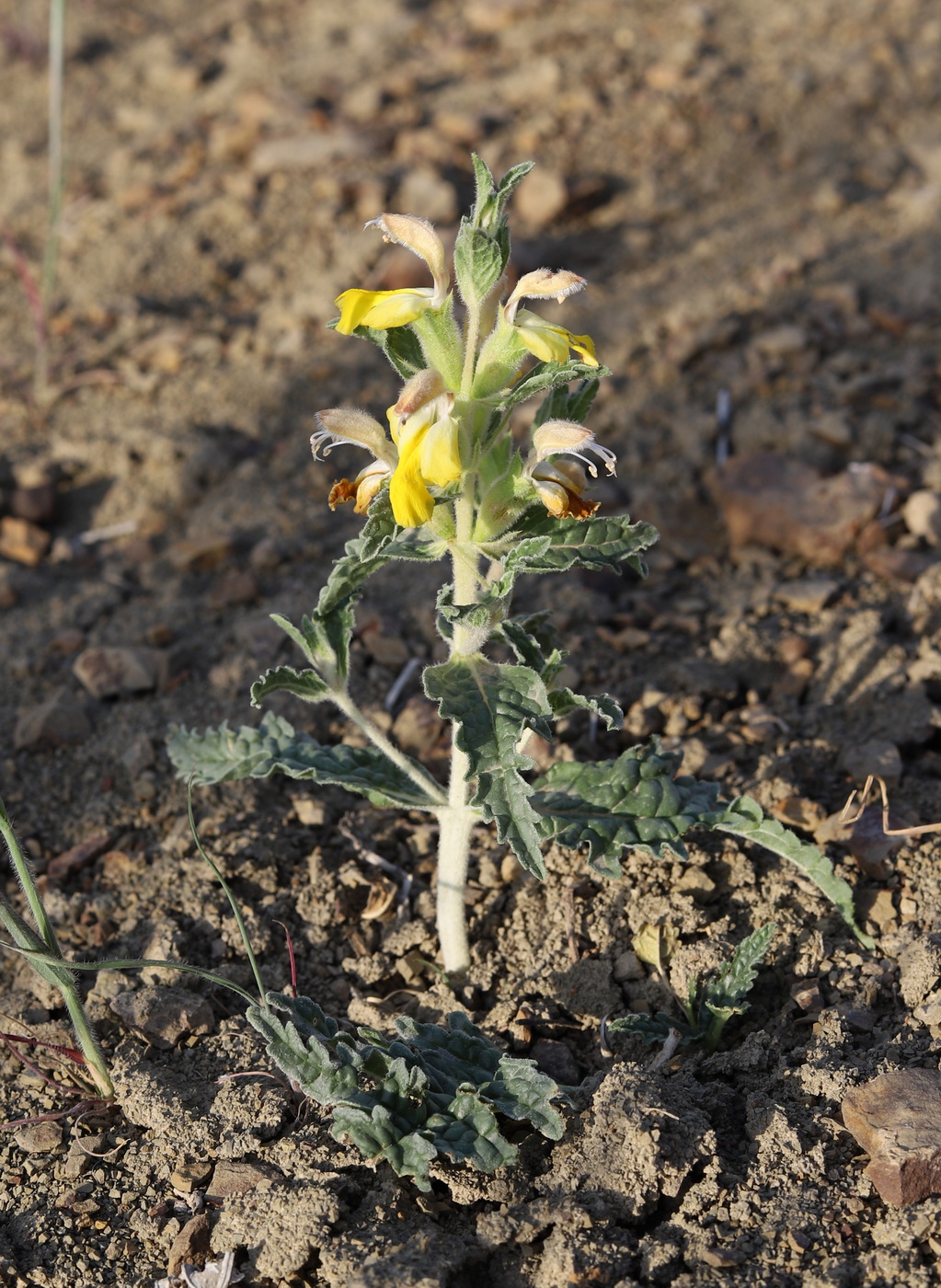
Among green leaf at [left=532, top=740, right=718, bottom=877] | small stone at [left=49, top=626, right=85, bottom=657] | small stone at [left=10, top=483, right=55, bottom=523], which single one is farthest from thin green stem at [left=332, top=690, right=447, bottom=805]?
small stone at [left=10, top=483, right=55, bottom=523]

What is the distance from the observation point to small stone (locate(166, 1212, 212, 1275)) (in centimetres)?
263

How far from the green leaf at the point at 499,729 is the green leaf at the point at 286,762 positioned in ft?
1.62

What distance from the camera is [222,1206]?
8.95ft

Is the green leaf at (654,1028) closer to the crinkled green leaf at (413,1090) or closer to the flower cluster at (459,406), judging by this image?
the crinkled green leaf at (413,1090)

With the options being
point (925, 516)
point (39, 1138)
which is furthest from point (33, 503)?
point (925, 516)

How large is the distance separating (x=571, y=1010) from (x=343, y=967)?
69 centimetres

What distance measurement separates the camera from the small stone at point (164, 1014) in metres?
3.09

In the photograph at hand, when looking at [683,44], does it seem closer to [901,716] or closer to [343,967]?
[901,716]

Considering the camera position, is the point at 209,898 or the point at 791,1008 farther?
the point at 209,898

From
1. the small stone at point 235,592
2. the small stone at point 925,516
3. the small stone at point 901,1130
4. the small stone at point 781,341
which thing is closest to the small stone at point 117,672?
the small stone at point 235,592

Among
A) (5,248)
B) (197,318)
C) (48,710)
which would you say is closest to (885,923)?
(48,710)

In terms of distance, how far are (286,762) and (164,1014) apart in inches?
30.5

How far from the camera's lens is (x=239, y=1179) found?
276cm

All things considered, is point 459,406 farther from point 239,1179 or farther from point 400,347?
point 239,1179
